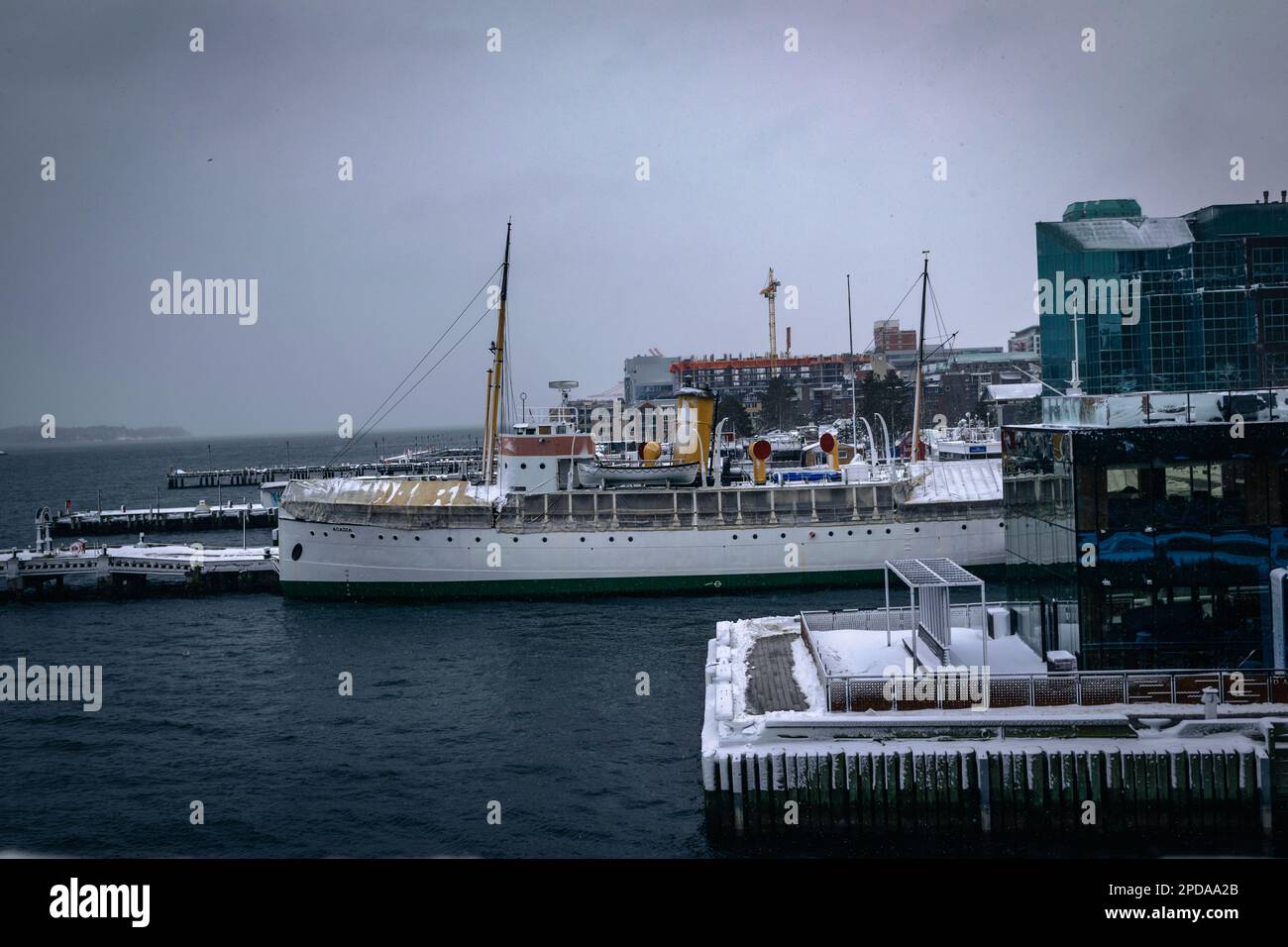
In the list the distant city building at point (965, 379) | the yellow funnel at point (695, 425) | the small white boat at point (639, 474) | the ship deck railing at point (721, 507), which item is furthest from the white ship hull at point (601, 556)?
the distant city building at point (965, 379)

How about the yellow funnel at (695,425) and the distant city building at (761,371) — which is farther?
the distant city building at (761,371)

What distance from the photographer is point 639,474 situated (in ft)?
126

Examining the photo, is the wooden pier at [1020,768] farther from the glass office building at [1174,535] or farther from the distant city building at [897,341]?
the distant city building at [897,341]

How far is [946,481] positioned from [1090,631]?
2413 cm

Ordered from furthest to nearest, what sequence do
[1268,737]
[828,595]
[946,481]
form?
[946,481], [828,595], [1268,737]

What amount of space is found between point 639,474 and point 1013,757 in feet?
84.9

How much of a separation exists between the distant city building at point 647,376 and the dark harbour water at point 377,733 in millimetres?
129764

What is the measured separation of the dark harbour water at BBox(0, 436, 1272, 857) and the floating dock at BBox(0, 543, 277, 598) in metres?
4.37

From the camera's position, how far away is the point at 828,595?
3503 cm

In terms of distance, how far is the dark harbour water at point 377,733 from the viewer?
1551 cm
